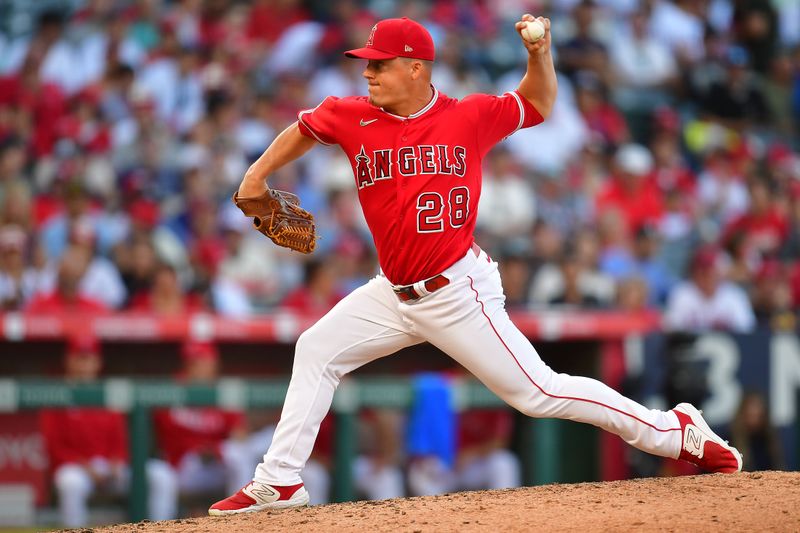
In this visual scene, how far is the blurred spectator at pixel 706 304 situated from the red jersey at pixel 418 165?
5.13 metres

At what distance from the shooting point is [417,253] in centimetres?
463

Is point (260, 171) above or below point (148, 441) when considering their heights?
above

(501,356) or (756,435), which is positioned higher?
(501,356)

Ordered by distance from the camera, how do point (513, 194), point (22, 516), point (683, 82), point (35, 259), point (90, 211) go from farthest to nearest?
point (683, 82) < point (513, 194) < point (90, 211) < point (35, 259) < point (22, 516)

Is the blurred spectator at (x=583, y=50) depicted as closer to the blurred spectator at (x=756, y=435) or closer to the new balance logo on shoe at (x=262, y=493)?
the blurred spectator at (x=756, y=435)

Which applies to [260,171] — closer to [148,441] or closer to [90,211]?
[148,441]

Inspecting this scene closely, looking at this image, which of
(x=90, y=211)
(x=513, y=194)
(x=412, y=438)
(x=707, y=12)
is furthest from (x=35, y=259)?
(x=707, y=12)


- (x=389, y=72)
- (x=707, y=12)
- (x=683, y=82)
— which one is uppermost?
(x=707, y=12)

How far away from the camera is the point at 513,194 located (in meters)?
10.5

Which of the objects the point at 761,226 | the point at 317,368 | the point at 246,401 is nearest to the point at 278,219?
the point at 317,368

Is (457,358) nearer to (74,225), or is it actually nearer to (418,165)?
(418,165)

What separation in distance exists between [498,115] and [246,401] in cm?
338

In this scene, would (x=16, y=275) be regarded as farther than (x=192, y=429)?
Yes

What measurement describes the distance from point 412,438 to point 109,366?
199 cm
